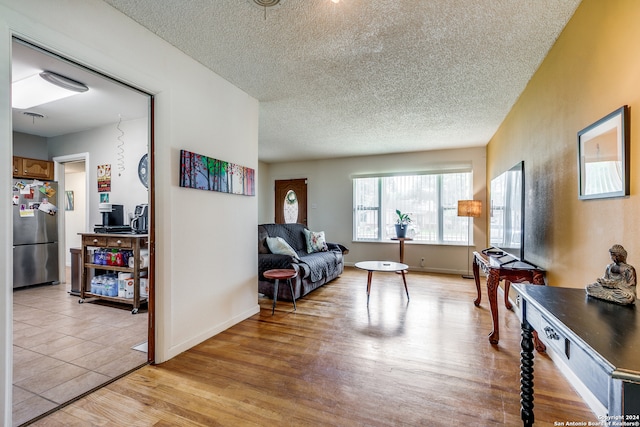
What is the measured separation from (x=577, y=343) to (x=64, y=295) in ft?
18.0

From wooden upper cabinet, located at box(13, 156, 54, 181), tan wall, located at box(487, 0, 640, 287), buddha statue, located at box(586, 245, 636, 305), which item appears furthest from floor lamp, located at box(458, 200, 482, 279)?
wooden upper cabinet, located at box(13, 156, 54, 181)

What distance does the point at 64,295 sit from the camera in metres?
3.97

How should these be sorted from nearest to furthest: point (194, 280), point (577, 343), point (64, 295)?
point (577, 343)
point (194, 280)
point (64, 295)

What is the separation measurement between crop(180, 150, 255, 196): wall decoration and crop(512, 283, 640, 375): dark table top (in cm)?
241

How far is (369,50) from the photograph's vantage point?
7.47 ft

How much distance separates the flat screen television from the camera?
9.12 ft

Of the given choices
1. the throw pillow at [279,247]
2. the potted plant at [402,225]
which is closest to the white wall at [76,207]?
the throw pillow at [279,247]

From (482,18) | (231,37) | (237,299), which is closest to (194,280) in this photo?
(237,299)

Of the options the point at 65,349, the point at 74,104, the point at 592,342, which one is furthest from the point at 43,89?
the point at 592,342

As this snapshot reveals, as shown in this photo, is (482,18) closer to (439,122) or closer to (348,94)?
(348,94)

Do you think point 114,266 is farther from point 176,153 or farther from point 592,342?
point 592,342

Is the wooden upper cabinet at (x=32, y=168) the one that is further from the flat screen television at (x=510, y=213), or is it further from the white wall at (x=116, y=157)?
the flat screen television at (x=510, y=213)

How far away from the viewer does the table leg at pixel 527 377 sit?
1.41 meters

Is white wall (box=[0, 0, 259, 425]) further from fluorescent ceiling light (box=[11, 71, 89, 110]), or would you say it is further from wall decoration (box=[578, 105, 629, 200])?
wall decoration (box=[578, 105, 629, 200])
